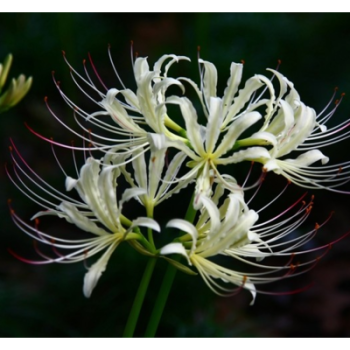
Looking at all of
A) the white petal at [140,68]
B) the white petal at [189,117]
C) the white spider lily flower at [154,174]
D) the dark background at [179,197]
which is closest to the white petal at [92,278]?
the white spider lily flower at [154,174]

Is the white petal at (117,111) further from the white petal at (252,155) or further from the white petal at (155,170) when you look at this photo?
the white petal at (252,155)

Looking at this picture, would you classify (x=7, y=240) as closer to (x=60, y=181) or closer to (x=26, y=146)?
(x=60, y=181)

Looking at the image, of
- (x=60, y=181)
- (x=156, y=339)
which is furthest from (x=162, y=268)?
(x=60, y=181)

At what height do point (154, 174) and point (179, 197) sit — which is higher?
point (179, 197)

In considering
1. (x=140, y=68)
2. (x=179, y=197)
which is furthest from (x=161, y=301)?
(x=179, y=197)

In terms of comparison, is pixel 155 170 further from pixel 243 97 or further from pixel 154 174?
pixel 243 97

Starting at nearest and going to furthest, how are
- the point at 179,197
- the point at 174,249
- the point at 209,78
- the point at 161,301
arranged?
the point at 174,249
the point at 161,301
the point at 209,78
the point at 179,197

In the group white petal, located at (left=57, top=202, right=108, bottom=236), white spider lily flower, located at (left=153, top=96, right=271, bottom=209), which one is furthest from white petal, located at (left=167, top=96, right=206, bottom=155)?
white petal, located at (left=57, top=202, right=108, bottom=236)

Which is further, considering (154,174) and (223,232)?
A: (154,174)
